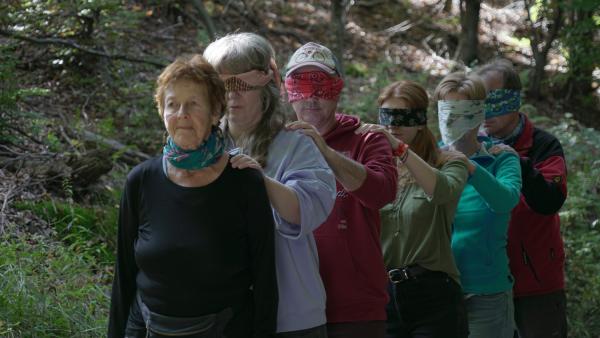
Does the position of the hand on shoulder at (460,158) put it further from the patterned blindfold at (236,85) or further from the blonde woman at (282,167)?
the patterned blindfold at (236,85)

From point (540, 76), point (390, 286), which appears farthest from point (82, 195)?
point (540, 76)

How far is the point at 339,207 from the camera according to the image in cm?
368

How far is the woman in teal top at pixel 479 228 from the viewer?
4.58 meters

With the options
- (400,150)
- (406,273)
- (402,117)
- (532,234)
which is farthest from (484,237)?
(400,150)

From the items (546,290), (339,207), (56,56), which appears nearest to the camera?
(339,207)

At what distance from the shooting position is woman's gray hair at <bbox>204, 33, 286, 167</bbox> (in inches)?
131

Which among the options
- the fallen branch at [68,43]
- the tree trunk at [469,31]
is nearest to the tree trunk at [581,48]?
the tree trunk at [469,31]

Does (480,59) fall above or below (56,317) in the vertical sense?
above

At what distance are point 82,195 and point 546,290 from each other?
4183mm

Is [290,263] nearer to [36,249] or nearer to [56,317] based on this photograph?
[56,317]

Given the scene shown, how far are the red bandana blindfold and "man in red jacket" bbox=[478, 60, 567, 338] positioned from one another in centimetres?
152

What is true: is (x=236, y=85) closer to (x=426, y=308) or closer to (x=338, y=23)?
(x=426, y=308)

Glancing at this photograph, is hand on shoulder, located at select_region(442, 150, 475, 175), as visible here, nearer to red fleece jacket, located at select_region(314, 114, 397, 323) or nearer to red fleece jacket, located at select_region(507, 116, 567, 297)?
red fleece jacket, located at select_region(507, 116, 567, 297)

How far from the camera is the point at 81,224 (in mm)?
6758
